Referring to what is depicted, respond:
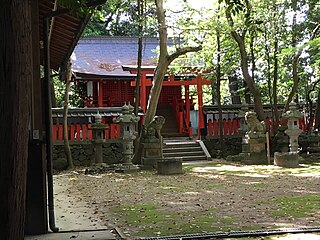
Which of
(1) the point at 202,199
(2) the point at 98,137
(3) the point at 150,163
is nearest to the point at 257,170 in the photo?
(3) the point at 150,163

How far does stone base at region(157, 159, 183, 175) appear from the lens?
1307 cm

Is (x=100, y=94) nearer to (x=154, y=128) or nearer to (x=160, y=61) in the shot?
(x=160, y=61)

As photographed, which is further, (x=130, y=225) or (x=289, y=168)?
(x=289, y=168)

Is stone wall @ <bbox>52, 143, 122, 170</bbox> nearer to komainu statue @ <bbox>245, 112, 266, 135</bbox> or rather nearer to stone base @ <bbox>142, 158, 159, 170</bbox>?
stone base @ <bbox>142, 158, 159, 170</bbox>

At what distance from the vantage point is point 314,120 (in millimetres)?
19516

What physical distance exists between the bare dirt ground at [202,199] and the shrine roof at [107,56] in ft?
27.0

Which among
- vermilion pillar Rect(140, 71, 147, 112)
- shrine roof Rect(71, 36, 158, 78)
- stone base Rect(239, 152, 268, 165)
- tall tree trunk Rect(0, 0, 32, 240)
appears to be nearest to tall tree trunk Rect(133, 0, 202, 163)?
stone base Rect(239, 152, 268, 165)

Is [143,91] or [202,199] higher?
[143,91]

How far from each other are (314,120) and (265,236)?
608 inches

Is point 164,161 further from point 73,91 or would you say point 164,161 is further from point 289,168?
point 73,91

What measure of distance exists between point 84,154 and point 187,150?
4074mm

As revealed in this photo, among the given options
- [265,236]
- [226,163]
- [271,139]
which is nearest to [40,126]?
[265,236]

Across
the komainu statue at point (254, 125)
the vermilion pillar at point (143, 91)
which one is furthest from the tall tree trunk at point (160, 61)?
the vermilion pillar at point (143, 91)

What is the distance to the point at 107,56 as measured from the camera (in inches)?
960
